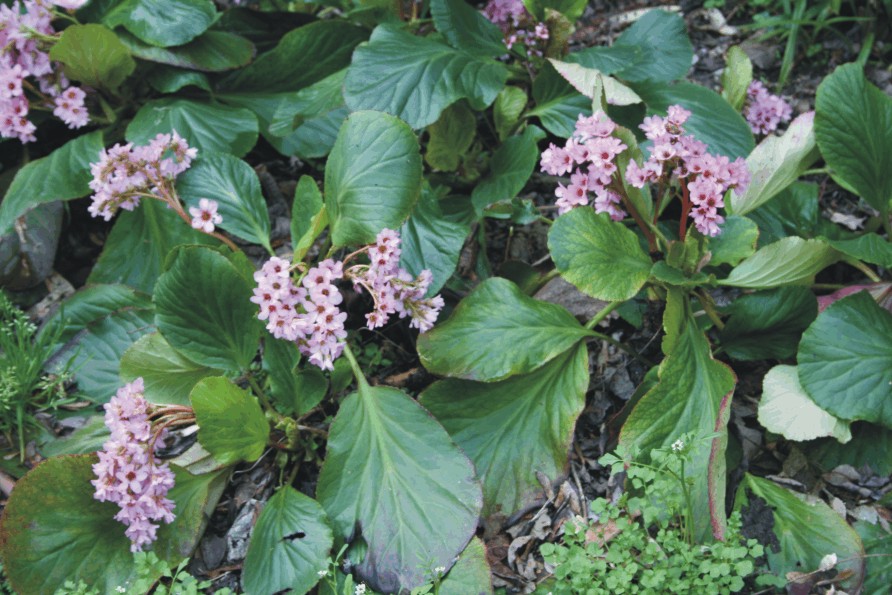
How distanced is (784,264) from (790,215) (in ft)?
1.66

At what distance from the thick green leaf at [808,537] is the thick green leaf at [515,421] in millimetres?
511

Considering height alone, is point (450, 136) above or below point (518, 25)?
below

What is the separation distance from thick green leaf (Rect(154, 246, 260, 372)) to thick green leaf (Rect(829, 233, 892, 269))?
1584 mm

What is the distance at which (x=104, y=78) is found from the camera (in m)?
2.96

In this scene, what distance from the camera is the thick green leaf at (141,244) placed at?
114 inches

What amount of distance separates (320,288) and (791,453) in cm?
138

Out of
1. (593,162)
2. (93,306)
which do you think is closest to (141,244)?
(93,306)

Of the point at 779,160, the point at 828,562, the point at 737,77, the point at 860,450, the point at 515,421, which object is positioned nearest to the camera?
the point at 828,562

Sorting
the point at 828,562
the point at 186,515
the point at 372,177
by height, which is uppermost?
the point at 372,177

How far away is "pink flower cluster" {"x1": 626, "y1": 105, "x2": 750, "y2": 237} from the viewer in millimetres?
2154

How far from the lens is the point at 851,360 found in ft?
7.09

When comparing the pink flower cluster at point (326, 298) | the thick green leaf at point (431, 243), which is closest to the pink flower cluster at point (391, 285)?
the pink flower cluster at point (326, 298)

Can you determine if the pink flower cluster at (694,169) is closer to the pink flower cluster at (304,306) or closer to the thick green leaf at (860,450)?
the thick green leaf at (860,450)

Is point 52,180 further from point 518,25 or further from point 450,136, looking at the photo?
point 518,25
